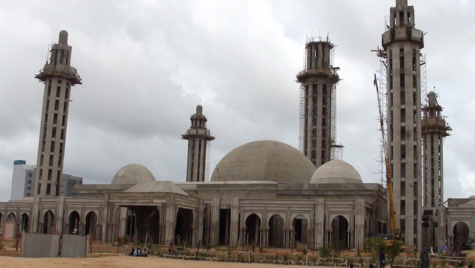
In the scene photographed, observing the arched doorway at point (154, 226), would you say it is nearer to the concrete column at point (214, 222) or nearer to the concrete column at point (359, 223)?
the concrete column at point (214, 222)

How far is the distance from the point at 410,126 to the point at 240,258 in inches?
1024

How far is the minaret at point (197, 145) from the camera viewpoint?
10325 cm

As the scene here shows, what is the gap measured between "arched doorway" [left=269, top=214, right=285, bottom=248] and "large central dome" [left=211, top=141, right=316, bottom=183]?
662 cm

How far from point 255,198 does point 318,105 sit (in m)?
26.4

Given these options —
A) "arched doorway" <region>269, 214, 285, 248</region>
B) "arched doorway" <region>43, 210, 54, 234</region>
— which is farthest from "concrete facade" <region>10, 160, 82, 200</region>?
"arched doorway" <region>269, 214, 285, 248</region>

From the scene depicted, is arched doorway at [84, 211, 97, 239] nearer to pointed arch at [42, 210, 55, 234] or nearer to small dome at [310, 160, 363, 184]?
pointed arch at [42, 210, 55, 234]

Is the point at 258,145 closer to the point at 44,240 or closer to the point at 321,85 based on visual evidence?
the point at 321,85

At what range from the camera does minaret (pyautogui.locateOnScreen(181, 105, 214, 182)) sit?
10325cm

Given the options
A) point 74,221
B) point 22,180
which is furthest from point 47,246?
point 22,180

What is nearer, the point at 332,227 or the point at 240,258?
the point at 240,258

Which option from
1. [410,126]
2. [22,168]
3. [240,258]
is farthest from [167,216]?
Result: [22,168]

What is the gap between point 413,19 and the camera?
62094mm

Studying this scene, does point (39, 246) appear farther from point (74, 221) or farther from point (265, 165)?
point (74, 221)

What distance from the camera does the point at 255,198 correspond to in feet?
195
